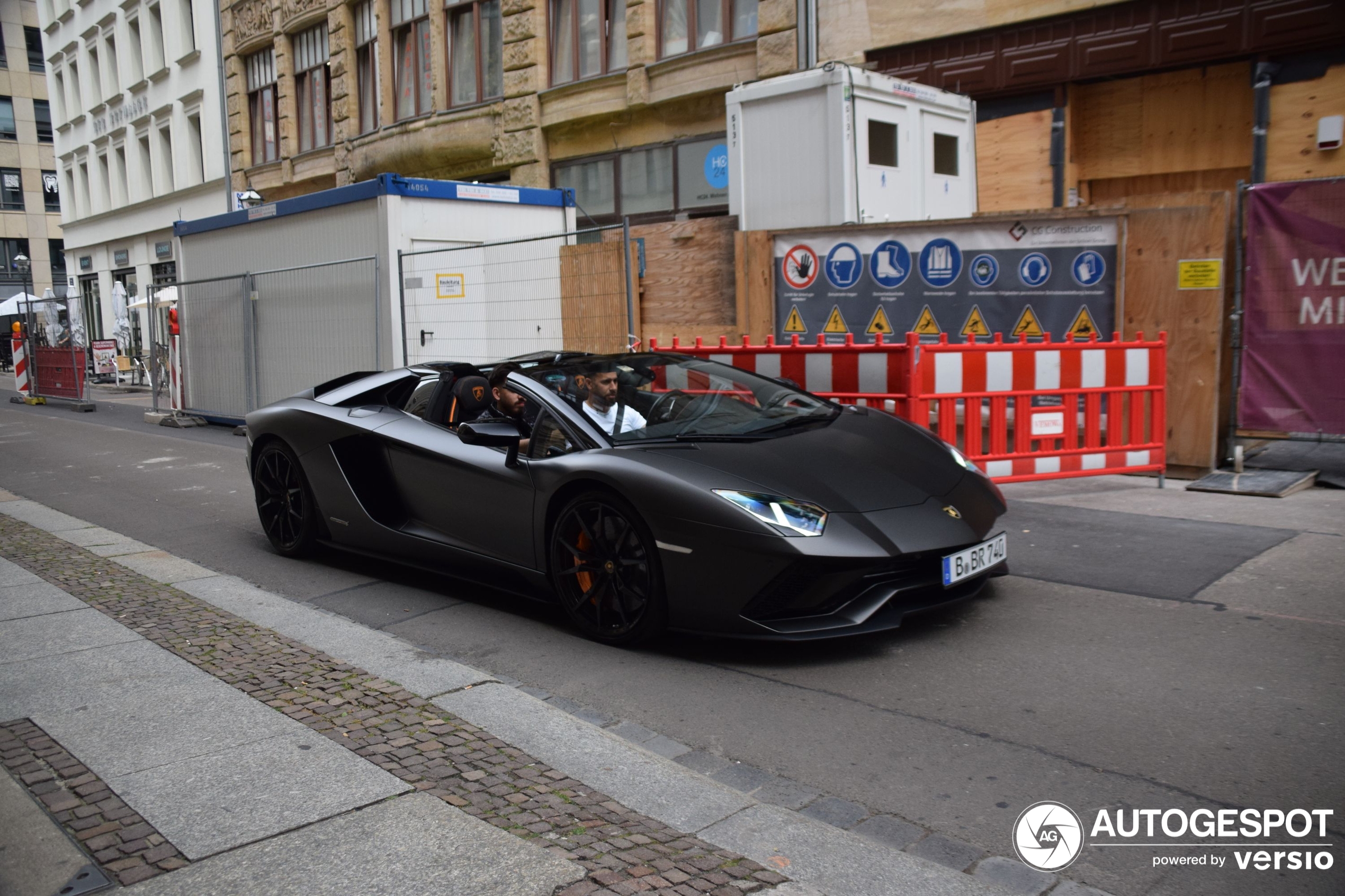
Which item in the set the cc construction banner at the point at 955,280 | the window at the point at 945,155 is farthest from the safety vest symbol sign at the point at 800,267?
the window at the point at 945,155

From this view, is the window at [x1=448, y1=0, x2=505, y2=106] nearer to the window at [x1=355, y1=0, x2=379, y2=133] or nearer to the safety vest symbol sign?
the window at [x1=355, y1=0, x2=379, y2=133]

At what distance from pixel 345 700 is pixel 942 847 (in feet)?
7.78

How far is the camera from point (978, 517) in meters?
4.99

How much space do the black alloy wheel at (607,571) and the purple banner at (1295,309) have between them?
19.2 feet

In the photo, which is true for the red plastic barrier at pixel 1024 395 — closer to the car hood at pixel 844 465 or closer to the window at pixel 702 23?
the car hood at pixel 844 465

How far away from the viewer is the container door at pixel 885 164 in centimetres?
1108

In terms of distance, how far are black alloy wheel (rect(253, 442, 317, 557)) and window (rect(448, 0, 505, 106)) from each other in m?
15.4

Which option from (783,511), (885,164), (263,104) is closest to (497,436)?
(783,511)

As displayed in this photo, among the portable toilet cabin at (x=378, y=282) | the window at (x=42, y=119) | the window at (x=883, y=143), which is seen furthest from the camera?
the window at (x=42, y=119)

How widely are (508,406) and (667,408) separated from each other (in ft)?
2.96

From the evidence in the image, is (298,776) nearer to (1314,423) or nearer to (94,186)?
(1314,423)

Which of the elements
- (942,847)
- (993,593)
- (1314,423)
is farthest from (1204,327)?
(942,847)

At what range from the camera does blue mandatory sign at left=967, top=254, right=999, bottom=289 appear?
30.8ft

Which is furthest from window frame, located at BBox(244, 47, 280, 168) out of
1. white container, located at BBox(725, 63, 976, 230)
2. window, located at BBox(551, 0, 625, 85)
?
white container, located at BBox(725, 63, 976, 230)
